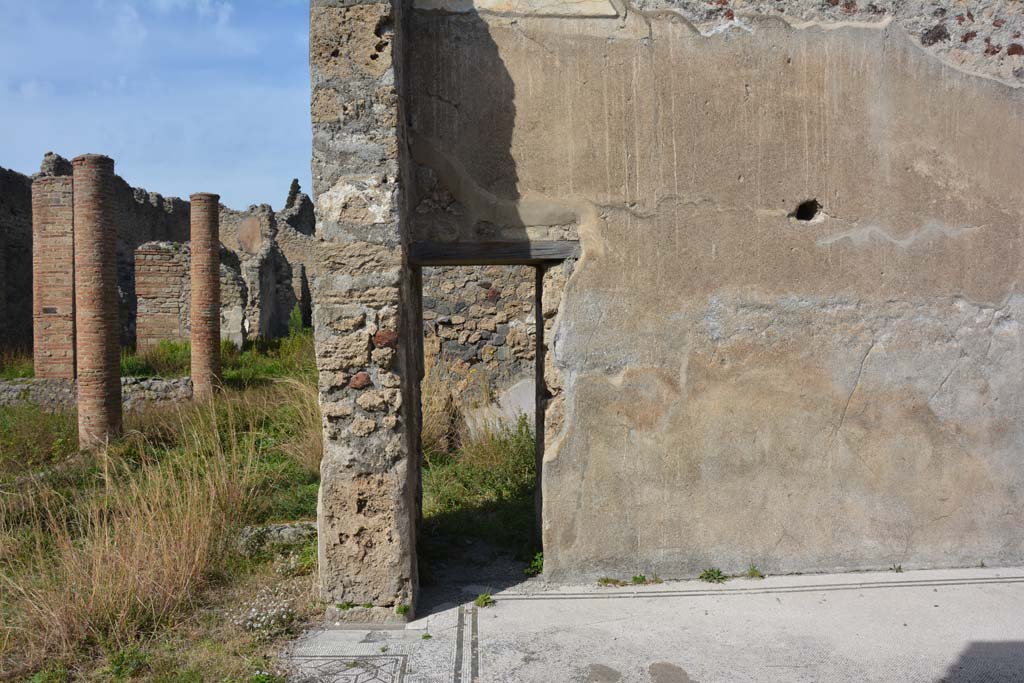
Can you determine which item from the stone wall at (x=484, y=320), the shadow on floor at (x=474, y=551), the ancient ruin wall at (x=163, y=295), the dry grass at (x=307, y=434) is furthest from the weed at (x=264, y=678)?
the ancient ruin wall at (x=163, y=295)

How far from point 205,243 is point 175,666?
28.0 ft

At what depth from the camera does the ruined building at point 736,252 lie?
404cm

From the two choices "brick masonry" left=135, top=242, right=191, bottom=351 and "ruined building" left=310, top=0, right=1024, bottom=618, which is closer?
"ruined building" left=310, top=0, right=1024, bottom=618

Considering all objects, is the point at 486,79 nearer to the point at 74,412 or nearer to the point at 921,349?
the point at 921,349

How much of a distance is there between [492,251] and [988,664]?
3067 mm

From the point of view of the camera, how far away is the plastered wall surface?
159 inches

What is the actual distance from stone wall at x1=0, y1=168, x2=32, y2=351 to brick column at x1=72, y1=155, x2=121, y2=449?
8048mm

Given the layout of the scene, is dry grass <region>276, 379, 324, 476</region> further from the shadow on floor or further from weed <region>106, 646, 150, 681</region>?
weed <region>106, 646, 150, 681</region>

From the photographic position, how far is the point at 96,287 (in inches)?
331

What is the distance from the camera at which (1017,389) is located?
4430 mm

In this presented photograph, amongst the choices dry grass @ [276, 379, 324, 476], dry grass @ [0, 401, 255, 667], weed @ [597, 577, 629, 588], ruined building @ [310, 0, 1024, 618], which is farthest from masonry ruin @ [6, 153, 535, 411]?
weed @ [597, 577, 629, 588]

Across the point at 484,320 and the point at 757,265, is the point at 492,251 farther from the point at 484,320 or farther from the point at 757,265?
the point at 484,320

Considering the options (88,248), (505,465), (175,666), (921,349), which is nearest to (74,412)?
(88,248)

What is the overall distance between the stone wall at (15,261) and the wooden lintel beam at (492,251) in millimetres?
14283
